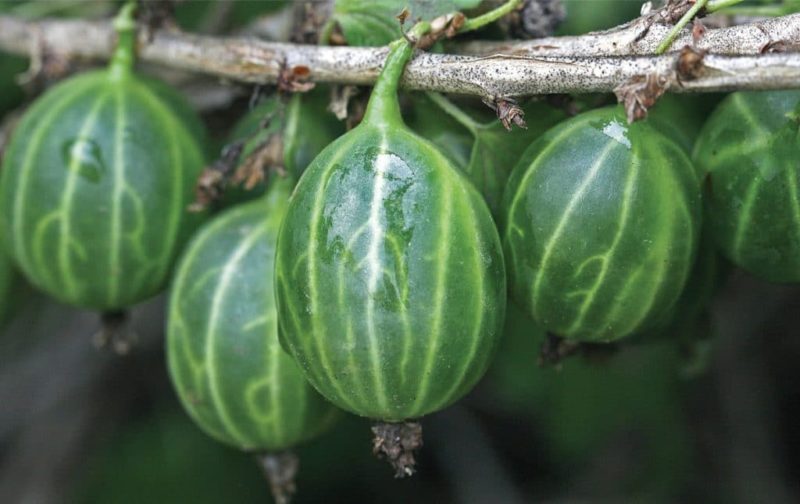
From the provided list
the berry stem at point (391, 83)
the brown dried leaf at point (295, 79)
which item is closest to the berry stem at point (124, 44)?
the brown dried leaf at point (295, 79)

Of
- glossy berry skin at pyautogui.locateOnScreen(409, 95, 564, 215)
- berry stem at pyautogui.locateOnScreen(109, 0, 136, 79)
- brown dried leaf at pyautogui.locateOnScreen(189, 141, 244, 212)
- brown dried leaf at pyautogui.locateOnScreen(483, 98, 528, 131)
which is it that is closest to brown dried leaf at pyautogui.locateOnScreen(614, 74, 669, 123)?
brown dried leaf at pyautogui.locateOnScreen(483, 98, 528, 131)

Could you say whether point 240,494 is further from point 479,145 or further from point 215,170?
point 479,145

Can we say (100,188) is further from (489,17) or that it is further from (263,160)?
(489,17)

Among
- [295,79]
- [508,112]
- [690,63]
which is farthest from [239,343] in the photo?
[690,63]

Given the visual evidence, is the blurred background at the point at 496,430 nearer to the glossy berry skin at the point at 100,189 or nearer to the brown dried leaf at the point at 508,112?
the glossy berry skin at the point at 100,189

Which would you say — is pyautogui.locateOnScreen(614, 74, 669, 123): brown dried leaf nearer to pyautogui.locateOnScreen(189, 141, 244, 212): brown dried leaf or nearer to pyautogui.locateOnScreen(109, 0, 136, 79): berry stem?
pyautogui.locateOnScreen(189, 141, 244, 212): brown dried leaf

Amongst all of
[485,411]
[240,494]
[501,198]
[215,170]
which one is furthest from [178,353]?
[485,411]
